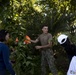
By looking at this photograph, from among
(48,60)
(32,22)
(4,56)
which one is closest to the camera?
(4,56)

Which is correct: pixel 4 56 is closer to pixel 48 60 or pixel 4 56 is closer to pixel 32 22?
pixel 48 60

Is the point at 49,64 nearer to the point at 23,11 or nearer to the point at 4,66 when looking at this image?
the point at 23,11

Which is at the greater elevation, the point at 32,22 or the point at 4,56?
the point at 4,56

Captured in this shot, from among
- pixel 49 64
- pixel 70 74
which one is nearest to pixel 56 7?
pixel 49 64

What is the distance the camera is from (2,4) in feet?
28.2

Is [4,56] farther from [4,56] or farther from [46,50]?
[46,50]

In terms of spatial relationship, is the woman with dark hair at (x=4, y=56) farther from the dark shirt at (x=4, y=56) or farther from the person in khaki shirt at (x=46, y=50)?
the person in khaki shirt at (x=46, y=50)

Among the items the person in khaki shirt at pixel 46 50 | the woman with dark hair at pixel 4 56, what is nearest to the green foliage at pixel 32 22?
the person in khaki shirt at pixel 46 50

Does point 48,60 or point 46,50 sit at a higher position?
point 46,50

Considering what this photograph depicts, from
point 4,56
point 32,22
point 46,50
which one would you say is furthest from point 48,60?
point 4,56

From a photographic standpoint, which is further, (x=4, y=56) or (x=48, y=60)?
(x=48, y=60)

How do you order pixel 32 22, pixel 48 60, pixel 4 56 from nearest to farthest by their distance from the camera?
pixel 4 56, pixel 48 60, pixel 32 22

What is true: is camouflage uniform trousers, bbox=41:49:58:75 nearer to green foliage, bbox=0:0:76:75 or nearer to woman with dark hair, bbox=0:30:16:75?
green foliage, bbox=0:0:76:75

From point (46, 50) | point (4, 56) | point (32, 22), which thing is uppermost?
point (4, 56)
